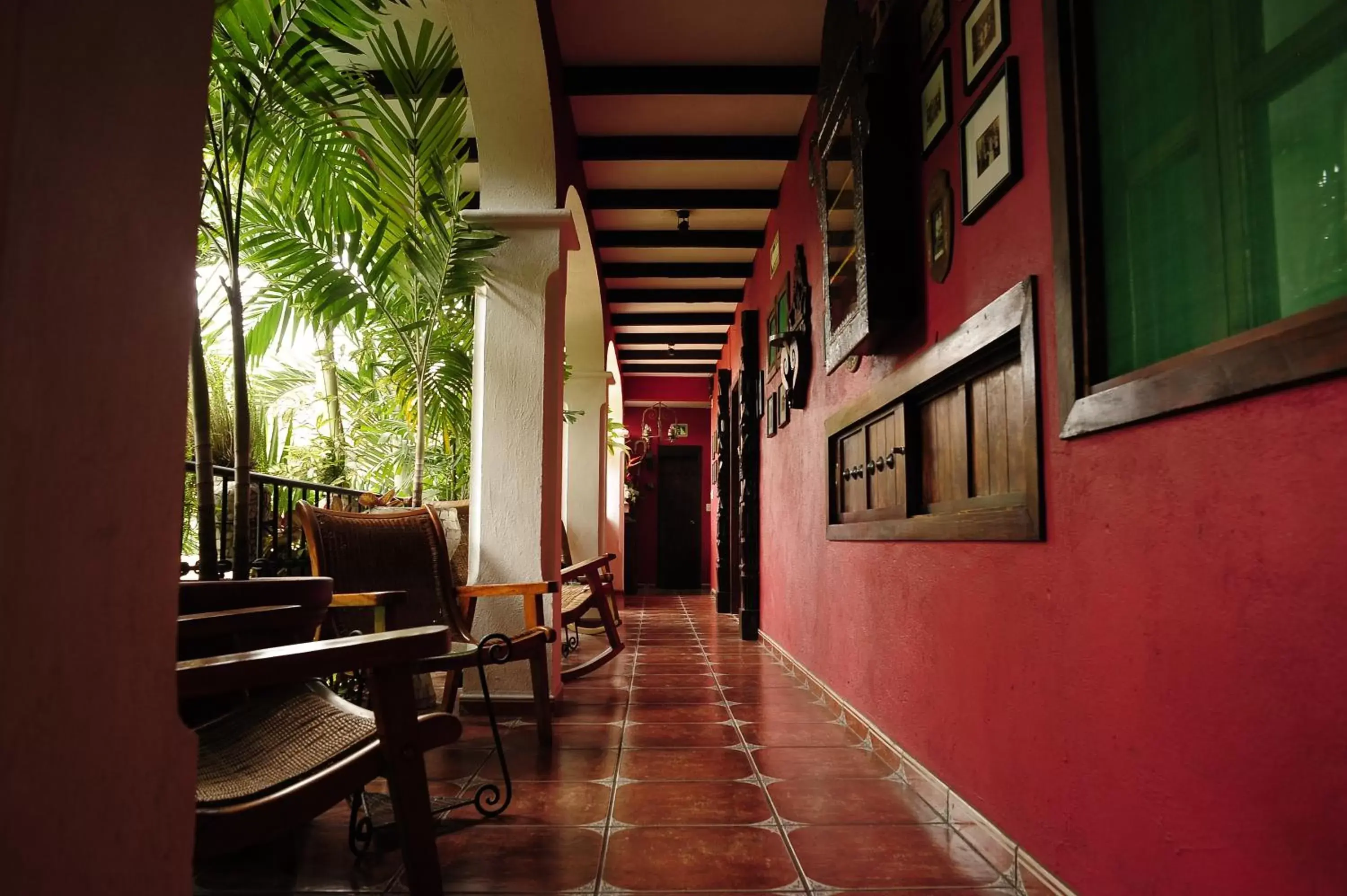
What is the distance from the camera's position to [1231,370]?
1.07 metres

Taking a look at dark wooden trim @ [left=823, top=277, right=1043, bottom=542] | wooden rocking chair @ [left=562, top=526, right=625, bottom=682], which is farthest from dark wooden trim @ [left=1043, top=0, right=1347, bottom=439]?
wooden rocking chair @ [left=562, top=526, right=625, bottom=682]

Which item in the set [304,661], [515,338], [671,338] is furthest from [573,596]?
[671,338]

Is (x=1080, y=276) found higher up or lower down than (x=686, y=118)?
lower down

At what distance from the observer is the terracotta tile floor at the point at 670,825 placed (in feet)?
Result: 5.68

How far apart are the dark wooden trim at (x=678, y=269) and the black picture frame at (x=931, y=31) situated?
417 cm

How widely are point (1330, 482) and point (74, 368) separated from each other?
47.6 inches

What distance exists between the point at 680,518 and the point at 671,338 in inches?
165

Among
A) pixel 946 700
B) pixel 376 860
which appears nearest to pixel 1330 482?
pixel 946 700

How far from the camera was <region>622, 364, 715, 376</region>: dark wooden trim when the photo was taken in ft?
34.9

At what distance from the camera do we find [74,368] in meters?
0.63

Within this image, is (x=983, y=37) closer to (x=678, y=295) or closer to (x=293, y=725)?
(x=293, y=725)

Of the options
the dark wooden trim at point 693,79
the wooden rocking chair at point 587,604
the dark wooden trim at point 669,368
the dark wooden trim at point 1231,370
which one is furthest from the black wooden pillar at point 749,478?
the dark wooden trim at point 1231,370

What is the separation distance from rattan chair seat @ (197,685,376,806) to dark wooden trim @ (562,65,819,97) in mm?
3152

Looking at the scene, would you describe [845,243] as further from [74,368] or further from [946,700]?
[74,368]
